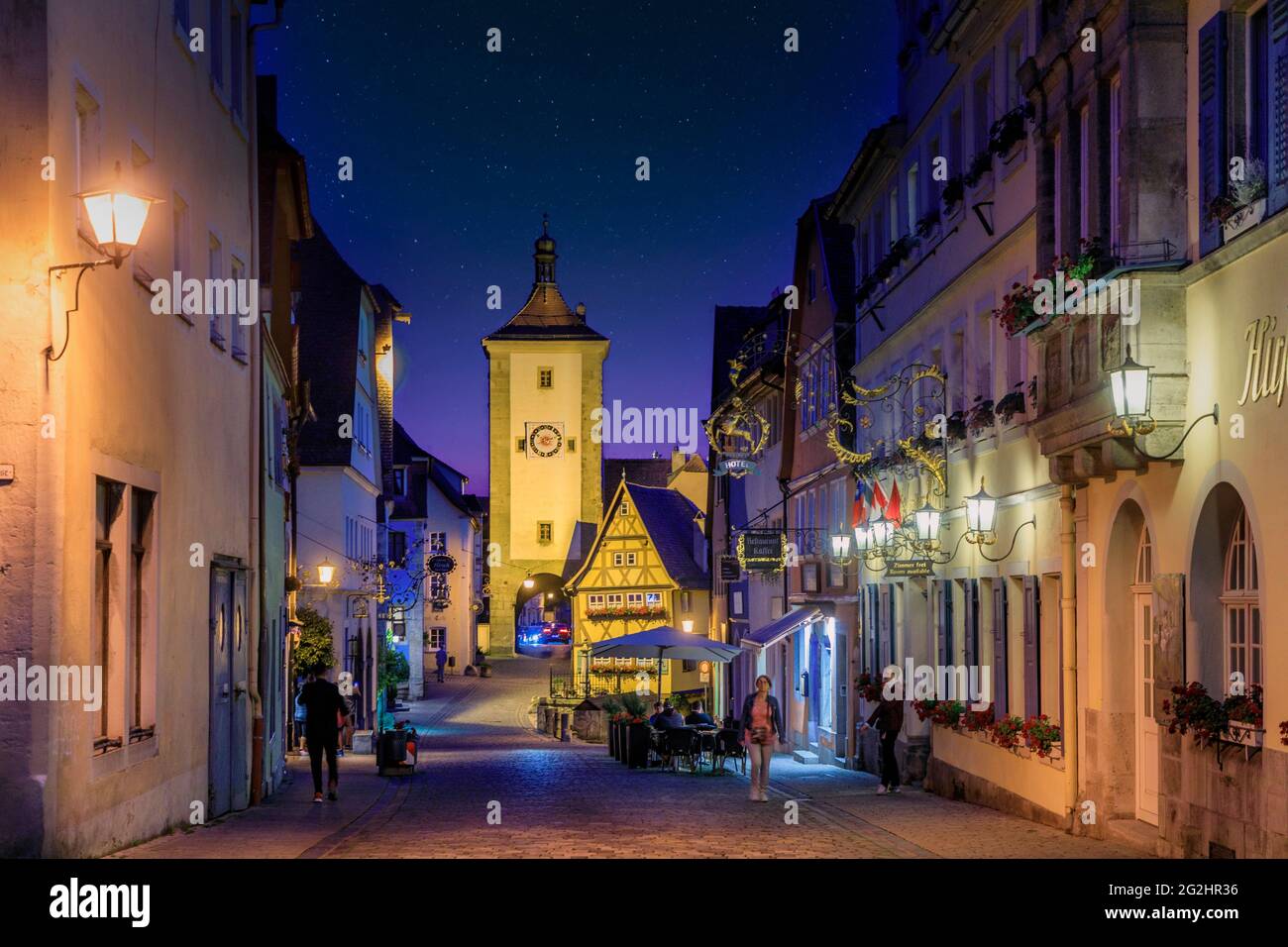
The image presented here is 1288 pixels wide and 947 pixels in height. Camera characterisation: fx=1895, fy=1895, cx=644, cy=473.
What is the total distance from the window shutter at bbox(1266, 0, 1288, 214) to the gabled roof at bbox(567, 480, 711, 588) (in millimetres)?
58617

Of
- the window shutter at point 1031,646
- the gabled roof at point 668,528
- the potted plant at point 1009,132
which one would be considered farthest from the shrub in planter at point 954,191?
the gabled roof at point 668,528

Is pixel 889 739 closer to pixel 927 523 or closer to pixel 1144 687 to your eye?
pixel 927 523

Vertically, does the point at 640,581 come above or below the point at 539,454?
below

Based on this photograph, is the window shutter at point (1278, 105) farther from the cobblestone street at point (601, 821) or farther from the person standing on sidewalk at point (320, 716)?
the person standing on sidewalk at point (320, 716)

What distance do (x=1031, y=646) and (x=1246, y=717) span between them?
25.1 ft

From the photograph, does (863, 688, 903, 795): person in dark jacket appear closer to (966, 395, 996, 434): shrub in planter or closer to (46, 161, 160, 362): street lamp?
(966, 395, 996, 434): shrub in planter

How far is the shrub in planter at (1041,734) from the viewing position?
66.7 ft

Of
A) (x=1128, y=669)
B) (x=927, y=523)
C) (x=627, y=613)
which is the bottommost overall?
(x=627, y=613)

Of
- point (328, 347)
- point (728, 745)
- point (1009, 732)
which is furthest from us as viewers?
point (328, 347)

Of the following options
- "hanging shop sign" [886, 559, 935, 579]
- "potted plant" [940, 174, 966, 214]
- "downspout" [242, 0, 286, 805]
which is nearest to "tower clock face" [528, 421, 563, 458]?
"hanging shop sign" [886, 559, 935, 579]

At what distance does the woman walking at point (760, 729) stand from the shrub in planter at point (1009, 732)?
108 inches

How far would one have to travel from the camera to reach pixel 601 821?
20531 millimetres

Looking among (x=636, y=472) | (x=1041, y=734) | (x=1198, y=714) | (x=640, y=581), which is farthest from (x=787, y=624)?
(x=636, y=472)
